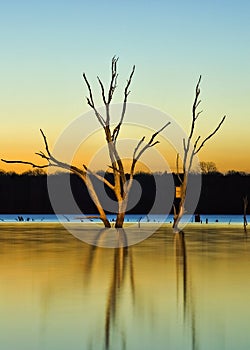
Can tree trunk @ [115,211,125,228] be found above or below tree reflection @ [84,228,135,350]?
above

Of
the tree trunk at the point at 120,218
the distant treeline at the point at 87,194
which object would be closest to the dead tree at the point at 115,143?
the tree trunk at the point at 120,218

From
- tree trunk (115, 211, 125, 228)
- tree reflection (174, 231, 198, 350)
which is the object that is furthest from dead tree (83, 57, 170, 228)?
tree reflection (174, 231, 198, 350)

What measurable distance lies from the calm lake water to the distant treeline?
4368cm

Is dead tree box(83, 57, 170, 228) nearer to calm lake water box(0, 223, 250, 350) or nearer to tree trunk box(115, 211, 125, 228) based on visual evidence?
tree trunk box(115, 211, 125, 228)

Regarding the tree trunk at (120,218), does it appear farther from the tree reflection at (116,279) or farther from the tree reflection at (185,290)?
the tree reflection at (185,290)

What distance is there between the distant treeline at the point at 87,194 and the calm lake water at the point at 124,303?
143 feet

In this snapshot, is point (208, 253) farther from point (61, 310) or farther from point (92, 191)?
point (92, 191)

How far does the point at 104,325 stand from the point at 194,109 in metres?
20.5

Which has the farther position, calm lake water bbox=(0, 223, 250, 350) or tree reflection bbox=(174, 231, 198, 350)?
tree reflection bbox=(174, 231, 198, 350)

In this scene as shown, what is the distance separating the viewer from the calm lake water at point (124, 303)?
16.5ft

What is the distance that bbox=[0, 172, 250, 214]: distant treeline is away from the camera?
61.9 metres

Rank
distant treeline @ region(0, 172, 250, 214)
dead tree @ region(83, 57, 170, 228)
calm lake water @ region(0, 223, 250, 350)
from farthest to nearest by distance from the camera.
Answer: distant treeline @ region(0, 172, 250, 214) < dead tree @ region(83, 57, 170, 228) < calm lake water @ region(0, 223, 250, 350)

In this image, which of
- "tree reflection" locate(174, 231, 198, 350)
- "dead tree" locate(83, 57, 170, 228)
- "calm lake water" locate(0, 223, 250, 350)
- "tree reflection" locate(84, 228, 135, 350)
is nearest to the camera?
"calm lake water" locate(0, 223, 250, 350)

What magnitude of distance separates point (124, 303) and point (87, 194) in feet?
191
